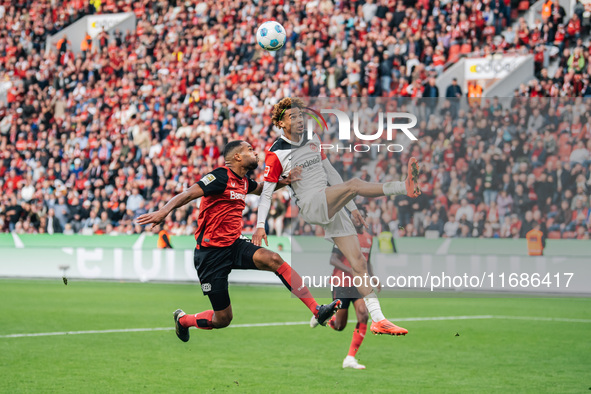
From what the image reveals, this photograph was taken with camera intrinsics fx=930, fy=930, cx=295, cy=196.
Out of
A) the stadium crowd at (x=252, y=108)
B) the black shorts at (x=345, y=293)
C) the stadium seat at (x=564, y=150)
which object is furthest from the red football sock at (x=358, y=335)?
the stadium seat at (x=564, y=150)

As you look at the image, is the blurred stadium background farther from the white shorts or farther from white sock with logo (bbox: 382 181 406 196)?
white sock with logo (bbox: 382 181 406 196)

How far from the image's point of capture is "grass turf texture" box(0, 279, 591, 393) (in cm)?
1170

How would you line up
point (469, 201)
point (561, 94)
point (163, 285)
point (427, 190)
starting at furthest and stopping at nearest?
point (163, 285) → point (561, 94) → point (469, 201) → point (427, 190)

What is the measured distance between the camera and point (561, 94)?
22.8m

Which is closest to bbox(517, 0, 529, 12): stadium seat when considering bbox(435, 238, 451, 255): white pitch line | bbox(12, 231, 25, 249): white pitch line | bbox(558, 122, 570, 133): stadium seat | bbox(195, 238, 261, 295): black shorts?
bbox(558, 122, 570, 133): stadium seat

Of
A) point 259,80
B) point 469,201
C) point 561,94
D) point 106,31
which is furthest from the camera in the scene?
point 106,31

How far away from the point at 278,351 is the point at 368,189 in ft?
19.8

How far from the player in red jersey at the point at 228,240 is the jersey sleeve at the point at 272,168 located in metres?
0.14

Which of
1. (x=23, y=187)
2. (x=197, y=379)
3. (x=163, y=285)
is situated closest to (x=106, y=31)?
(x=23, y=187)

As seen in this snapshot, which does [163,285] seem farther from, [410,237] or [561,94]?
[561,94]

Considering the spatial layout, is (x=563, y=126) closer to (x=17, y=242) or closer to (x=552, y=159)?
(x=552, y=159)

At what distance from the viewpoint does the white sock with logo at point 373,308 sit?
905 centimetres

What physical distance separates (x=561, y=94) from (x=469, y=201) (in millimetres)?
6621

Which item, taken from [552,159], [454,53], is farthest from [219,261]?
[454,53]
